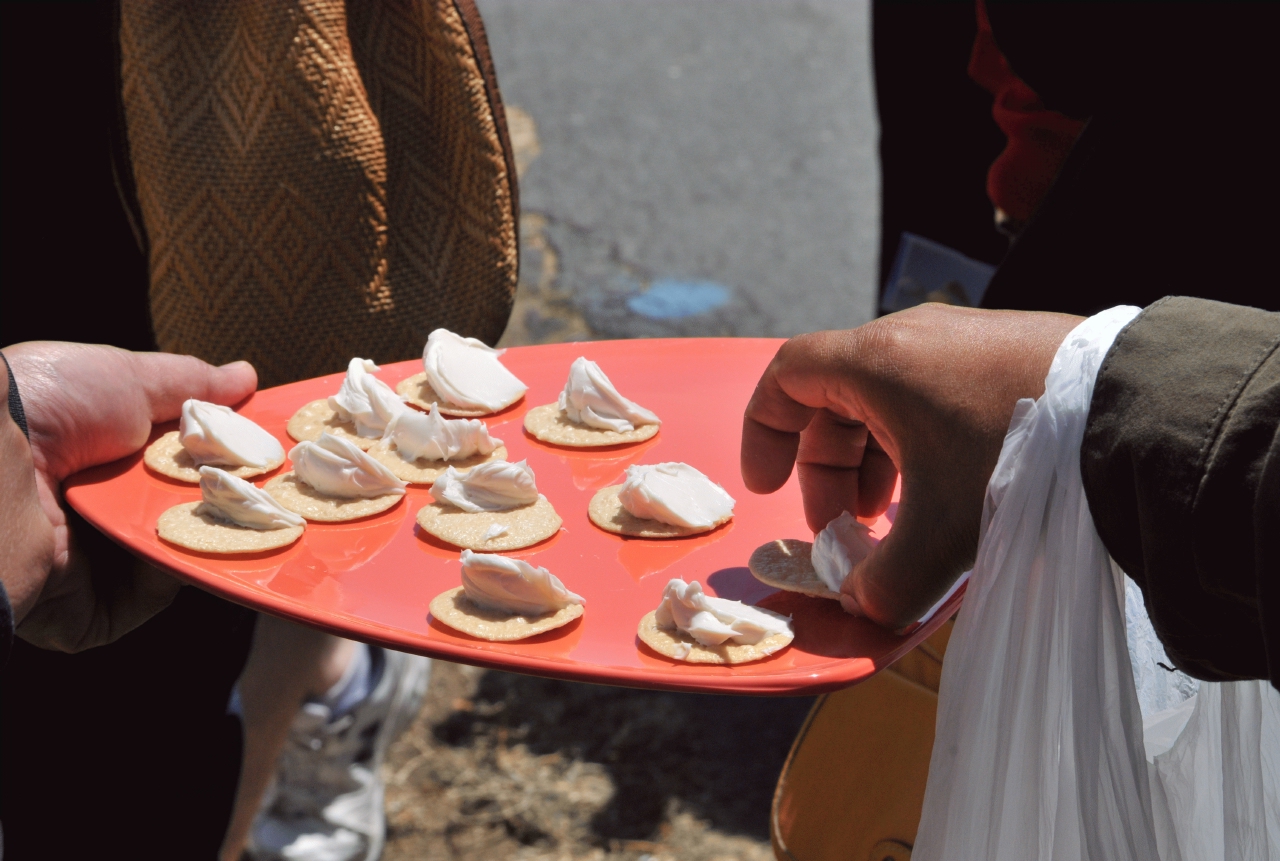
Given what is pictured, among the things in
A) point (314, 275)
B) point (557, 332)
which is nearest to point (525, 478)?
point (314, 275)

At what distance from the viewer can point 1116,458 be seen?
27.6 inches

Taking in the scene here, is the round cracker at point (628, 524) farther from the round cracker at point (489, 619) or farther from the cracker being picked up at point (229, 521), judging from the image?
the cracker being picked up at point (229, 521)

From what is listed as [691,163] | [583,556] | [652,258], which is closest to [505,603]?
[583,556]

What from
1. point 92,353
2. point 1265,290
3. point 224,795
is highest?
point 1265,290

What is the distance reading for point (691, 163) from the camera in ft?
14.5

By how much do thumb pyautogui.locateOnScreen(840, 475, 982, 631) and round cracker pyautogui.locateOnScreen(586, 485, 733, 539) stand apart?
0.76ft

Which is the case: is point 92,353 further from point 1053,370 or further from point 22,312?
point 1053,370

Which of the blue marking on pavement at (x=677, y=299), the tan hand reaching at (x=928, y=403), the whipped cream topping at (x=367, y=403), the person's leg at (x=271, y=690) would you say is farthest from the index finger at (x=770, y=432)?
the blue marking on pavement at (x=677, y=299)

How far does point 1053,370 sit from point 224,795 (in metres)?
1.34

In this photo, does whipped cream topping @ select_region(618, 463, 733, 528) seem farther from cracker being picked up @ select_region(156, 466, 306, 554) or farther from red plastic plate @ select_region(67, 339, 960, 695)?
cracker being picked up @ select_region(156, 466, 306, 554)

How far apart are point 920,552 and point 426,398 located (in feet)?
2.05

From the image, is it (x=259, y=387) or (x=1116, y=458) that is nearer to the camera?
(x=1116, y=458)

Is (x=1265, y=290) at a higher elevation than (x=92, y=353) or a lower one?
higher

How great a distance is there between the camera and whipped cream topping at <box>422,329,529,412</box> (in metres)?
1.21
